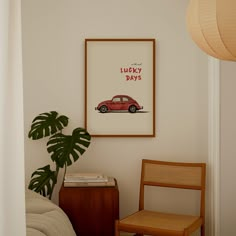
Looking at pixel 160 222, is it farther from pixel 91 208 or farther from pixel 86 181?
pixel 86 181

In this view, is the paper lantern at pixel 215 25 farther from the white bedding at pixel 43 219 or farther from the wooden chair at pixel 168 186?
the wooden chair at pixel 168 186

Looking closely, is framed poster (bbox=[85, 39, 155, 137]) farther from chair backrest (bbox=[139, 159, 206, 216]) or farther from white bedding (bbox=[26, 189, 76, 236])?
white bedding (bbox=[26, 189, 76, 236])

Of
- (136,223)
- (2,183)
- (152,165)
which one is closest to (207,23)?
(2,183)

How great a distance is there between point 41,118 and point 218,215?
1518 mm

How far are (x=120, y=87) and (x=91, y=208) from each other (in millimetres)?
977

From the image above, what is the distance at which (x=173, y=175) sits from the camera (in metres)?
4.16

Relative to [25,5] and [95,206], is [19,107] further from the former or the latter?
[25,5]

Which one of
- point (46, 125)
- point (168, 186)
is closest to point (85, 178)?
point (46, 125)

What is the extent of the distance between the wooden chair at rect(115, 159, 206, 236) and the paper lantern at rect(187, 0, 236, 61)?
181cm

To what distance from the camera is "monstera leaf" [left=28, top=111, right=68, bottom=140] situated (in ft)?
13.7

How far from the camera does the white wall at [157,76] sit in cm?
430

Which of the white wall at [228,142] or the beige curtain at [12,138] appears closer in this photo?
the beige curtain at [12,138]

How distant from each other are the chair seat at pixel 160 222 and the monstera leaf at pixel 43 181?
66 centimetres

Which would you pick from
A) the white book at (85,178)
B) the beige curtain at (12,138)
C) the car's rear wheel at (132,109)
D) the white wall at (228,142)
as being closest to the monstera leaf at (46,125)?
the white book at (85,178)
